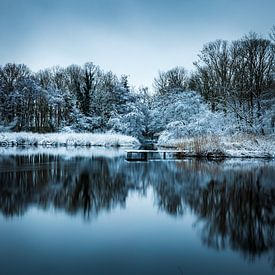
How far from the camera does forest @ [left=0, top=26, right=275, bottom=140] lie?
941 inches

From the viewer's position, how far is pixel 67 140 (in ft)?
104

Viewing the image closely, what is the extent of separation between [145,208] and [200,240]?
2.44 m

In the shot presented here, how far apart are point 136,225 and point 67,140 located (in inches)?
1037

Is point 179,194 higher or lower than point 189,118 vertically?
lower

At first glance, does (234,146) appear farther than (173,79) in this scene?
No

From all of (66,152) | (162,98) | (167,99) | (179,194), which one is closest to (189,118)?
(167,99)

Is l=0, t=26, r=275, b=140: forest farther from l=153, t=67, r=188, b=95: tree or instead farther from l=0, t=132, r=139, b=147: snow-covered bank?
l=0, t=132, r=139, b=147: snow-covered bank

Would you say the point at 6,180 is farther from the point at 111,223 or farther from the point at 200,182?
the point at 200,182

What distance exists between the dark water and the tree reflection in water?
0.02 m

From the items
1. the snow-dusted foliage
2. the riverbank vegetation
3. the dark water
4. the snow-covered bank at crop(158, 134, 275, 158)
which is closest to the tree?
the riverbank vegetation

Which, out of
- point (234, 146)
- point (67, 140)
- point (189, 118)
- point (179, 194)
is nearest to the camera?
point (179, 194)

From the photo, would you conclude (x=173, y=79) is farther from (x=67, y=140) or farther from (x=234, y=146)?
(x=234, y=146)

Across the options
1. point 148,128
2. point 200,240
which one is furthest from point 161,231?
point 148,128

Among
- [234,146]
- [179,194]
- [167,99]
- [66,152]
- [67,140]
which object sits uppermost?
[167,99]
